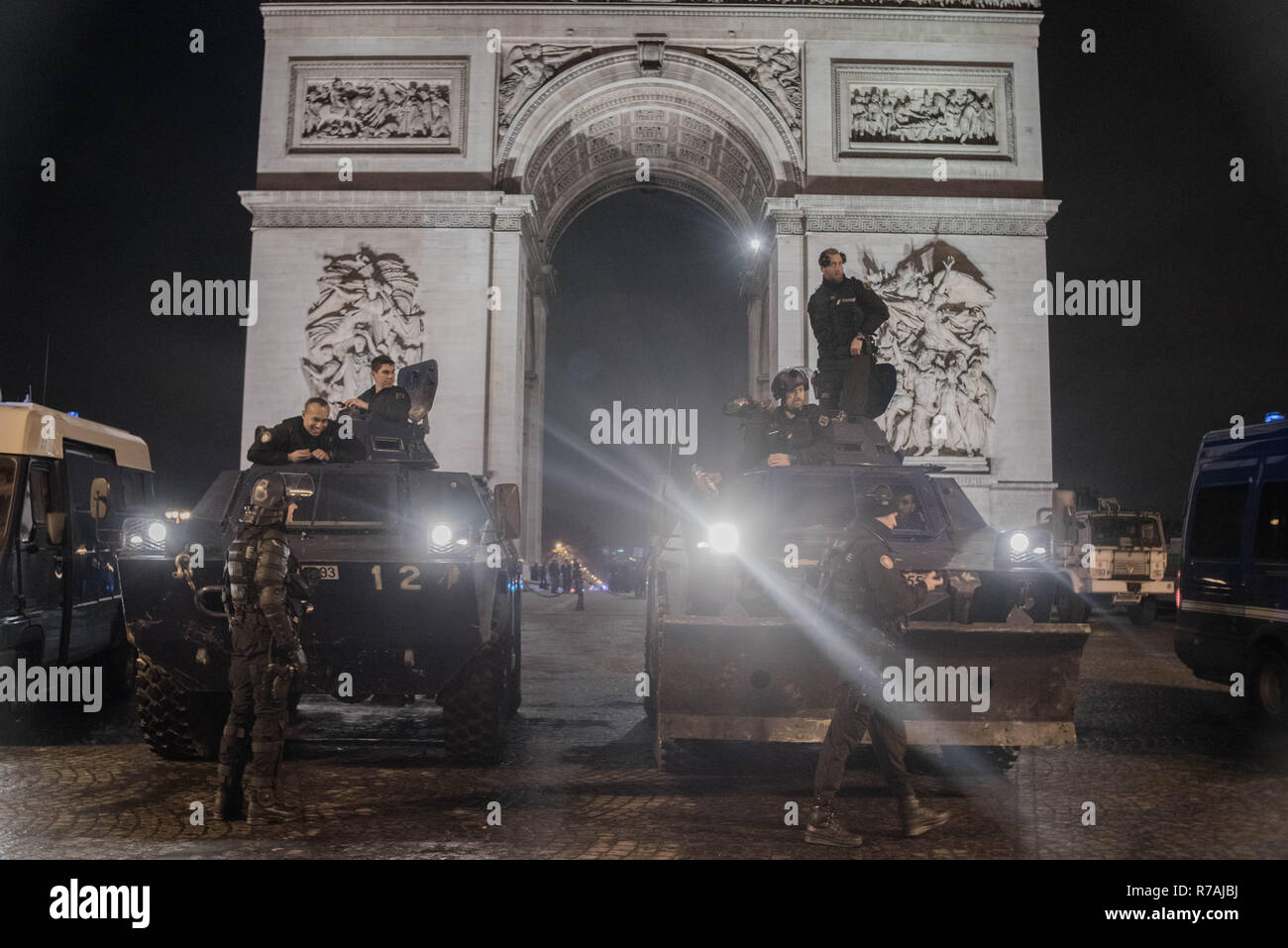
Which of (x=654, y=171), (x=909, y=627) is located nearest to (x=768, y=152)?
(x=654, y=171)

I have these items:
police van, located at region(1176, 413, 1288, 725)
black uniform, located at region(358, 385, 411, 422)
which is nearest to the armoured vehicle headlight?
black uniform, located at region(358, 385, 411, 422)

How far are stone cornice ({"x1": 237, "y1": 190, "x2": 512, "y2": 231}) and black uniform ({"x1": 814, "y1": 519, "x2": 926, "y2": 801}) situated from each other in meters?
16.5

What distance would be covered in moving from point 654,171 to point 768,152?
606 centimetres

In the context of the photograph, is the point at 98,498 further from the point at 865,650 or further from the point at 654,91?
the point at 654,91

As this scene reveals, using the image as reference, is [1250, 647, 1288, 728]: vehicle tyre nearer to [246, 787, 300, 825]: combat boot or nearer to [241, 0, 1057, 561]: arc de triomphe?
[246, 787, 300, 825]: combat boot

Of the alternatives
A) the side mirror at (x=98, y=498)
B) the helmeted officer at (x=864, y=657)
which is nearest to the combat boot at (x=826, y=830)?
the helmeted officer at (x=864, y=657)

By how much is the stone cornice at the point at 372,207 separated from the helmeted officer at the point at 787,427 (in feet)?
42.7

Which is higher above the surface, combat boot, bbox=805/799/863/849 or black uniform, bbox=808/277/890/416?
black uniform, bbox=808/277/890/416

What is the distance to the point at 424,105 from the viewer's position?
2036cm

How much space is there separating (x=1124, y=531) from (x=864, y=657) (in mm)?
18216

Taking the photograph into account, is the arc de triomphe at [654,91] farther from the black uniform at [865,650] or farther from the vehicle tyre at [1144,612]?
the black uniform at [865,650]

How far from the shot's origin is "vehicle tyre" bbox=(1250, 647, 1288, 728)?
25.0 feet

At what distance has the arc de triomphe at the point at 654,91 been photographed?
19.7 m

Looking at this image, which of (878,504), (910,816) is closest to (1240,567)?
(878,504)
